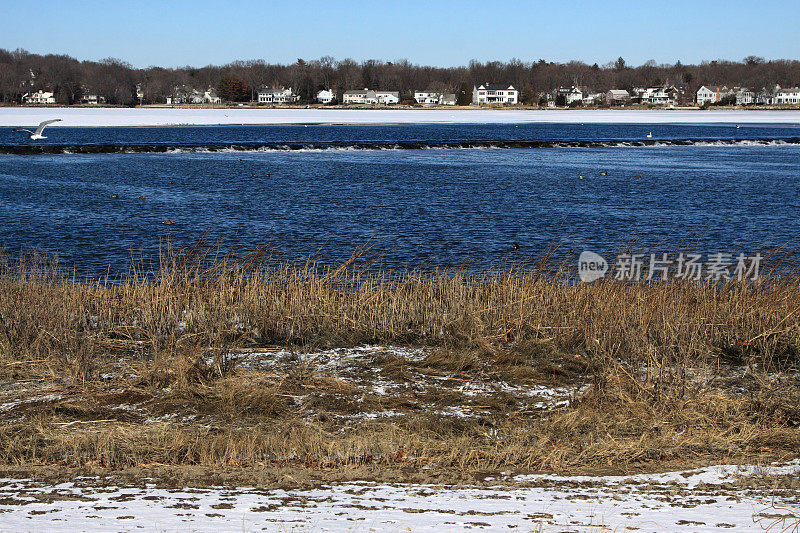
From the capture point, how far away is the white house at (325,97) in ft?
566

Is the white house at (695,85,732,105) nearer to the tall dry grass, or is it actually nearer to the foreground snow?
the tall dry grass

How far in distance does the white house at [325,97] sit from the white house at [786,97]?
97.0 m

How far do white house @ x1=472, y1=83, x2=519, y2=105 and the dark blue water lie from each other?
12452 cm

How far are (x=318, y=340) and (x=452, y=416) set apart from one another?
2809 millimetres

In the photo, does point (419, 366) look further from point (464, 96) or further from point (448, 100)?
point (448, 100)

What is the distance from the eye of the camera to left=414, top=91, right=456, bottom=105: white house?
590ft

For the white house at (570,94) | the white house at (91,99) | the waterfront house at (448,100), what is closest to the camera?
the white house at (91,99)

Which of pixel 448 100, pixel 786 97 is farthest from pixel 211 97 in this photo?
pixel 786 97

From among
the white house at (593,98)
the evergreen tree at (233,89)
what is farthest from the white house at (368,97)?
the white house at (593,98)

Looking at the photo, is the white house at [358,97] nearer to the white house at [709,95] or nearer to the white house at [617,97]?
the white house at [617,97]

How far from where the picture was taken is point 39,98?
511 feet

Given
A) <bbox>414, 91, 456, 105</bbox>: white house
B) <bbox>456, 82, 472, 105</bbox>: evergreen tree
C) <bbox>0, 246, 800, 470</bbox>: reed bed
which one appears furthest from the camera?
<bbox>414, 91, 456, 105</bbox>: white house

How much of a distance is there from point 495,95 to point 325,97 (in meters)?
38.5

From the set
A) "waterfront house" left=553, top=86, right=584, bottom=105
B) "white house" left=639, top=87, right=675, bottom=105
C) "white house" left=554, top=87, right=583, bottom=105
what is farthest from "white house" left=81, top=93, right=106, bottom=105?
"white house" left=639, top=87, right=675, bottom=105
